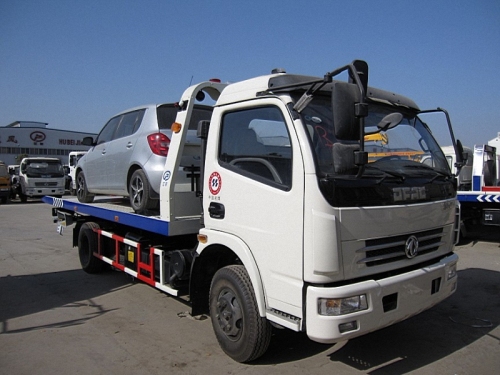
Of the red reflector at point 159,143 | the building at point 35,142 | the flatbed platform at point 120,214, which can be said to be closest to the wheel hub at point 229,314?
the flatbed platform at point 120,214

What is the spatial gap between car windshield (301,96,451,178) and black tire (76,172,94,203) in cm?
557

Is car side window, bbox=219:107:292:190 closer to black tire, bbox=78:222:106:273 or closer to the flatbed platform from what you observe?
the flatbed platform

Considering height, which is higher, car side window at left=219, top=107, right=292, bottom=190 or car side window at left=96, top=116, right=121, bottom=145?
car side window at left=96, top=116, right=121, bottom=145

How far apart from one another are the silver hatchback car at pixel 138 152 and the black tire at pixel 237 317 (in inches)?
66.2

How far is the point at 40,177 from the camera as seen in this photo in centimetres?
2192

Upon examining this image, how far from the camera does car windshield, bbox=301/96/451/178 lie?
2997 millimetres

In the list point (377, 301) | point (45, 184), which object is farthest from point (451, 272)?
point (45, 184)

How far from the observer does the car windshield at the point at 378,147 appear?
9.83ft

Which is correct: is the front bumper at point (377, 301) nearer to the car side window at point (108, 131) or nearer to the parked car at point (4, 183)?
the car side window at point (108, 131)

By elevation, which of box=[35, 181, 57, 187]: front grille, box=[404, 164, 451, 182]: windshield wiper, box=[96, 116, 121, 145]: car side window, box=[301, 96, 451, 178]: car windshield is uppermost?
box=[96, 116, 121, 145]: car side window

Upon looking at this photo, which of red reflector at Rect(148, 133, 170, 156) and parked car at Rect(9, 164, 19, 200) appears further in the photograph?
parked car at Rect(9, 164, 19, 200)

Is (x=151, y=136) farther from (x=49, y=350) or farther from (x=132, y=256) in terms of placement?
(x=49, y=350)

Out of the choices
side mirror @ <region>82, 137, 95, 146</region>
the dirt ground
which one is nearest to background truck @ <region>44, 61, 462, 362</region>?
the dirt ground

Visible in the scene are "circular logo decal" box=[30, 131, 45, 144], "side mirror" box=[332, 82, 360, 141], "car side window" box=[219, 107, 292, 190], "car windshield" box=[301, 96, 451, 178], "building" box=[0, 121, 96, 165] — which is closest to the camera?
"side mirror" box=[332, 82, 360, 141]
